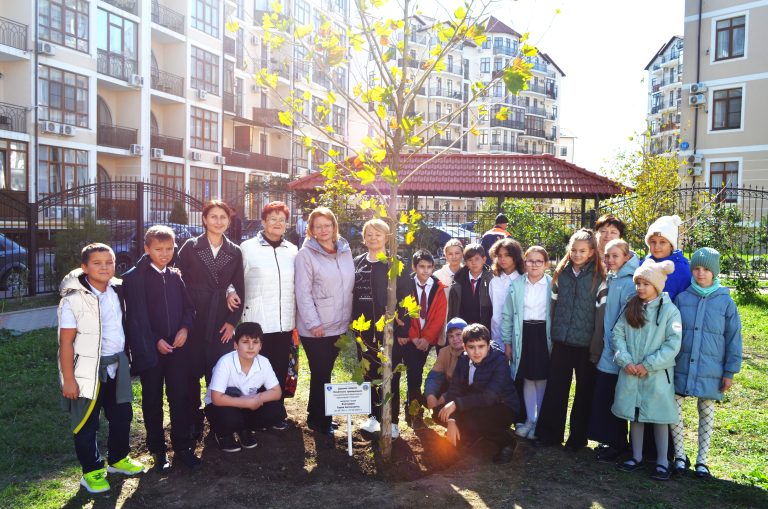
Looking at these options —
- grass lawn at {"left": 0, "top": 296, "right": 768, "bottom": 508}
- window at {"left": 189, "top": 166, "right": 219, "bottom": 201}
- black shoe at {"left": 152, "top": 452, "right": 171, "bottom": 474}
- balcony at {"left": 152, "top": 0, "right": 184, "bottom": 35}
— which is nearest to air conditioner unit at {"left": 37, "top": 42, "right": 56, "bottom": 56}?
balcony at {"left": 152, "top": 0, "right": 184, "bottom": 35}

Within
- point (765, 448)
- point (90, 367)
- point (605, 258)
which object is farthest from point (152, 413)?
point (765, 448)

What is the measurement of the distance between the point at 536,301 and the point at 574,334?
0.45 m

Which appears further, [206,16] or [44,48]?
[206,16]

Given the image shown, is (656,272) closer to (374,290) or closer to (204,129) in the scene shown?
(374,290)

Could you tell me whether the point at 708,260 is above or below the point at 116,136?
below

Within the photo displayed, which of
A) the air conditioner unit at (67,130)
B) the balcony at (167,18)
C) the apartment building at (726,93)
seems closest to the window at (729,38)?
the apartment building at (726,93)

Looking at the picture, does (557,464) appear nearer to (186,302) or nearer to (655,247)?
(655,247)

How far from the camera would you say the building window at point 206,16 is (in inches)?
1324

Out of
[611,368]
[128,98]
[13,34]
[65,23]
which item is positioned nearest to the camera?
[611,368]

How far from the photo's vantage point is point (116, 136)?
28859mm

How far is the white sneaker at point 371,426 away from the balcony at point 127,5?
28.6 m

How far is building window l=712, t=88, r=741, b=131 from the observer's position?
Answer: 27984 mm

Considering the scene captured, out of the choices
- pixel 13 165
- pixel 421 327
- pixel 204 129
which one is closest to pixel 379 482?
pixel 421 327

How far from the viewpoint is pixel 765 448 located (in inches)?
212
